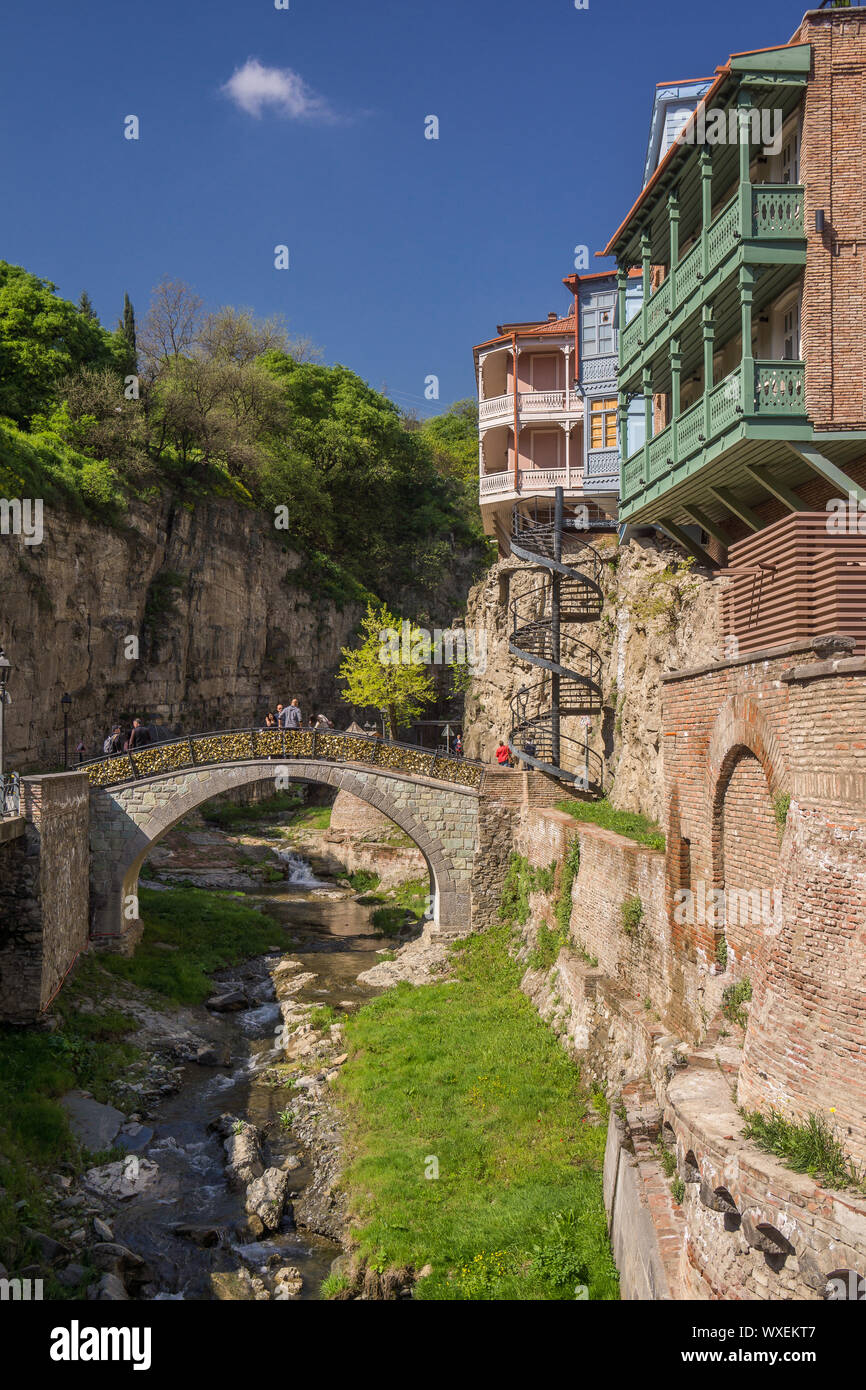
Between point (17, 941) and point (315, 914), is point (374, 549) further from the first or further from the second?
point (17, 941)

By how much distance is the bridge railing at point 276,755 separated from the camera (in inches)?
948

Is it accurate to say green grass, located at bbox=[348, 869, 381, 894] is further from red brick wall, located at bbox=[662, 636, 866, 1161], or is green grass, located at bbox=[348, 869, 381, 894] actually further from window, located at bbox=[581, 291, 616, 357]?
red brick wall, located at bbox=[662, 636, 866, 1161]

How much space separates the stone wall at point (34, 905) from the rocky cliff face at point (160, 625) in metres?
8.57

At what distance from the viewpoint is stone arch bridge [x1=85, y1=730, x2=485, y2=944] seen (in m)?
23.7

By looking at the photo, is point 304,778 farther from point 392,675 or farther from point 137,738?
point 392,675

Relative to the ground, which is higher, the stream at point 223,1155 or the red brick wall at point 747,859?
the red brick wall at point 747,859

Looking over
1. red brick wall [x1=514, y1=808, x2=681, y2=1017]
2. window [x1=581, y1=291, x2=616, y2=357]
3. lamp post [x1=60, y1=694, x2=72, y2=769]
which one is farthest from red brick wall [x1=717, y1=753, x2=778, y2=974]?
lamp post [x1=60, y1=694, x2=72, y2=769]

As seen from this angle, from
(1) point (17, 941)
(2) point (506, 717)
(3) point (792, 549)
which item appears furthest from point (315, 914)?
(3) point (792, 549)

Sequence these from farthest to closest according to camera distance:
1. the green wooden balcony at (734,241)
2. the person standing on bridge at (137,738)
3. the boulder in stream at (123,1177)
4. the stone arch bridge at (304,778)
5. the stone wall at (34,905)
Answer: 1. the person standing on bridge at (137,738)
2. the stone arch bridge at (304,778)
3. the stone wall at (34,905)
4. the boulder in stream at (123,1177)
5. the green wooden balcony at (734,241)

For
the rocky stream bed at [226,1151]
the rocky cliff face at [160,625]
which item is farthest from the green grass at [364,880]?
the rocky cliff face at [160,625]

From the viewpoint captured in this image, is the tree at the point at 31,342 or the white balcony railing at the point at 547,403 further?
the tree at the point at 31,342

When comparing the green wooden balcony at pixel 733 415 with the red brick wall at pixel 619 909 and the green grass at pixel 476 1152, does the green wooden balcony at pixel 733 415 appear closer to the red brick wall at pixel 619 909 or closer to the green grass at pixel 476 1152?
the red brick wall at pixel 619 909

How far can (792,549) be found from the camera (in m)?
8.53

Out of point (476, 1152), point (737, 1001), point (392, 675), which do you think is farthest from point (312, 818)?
point (737, 1001)
